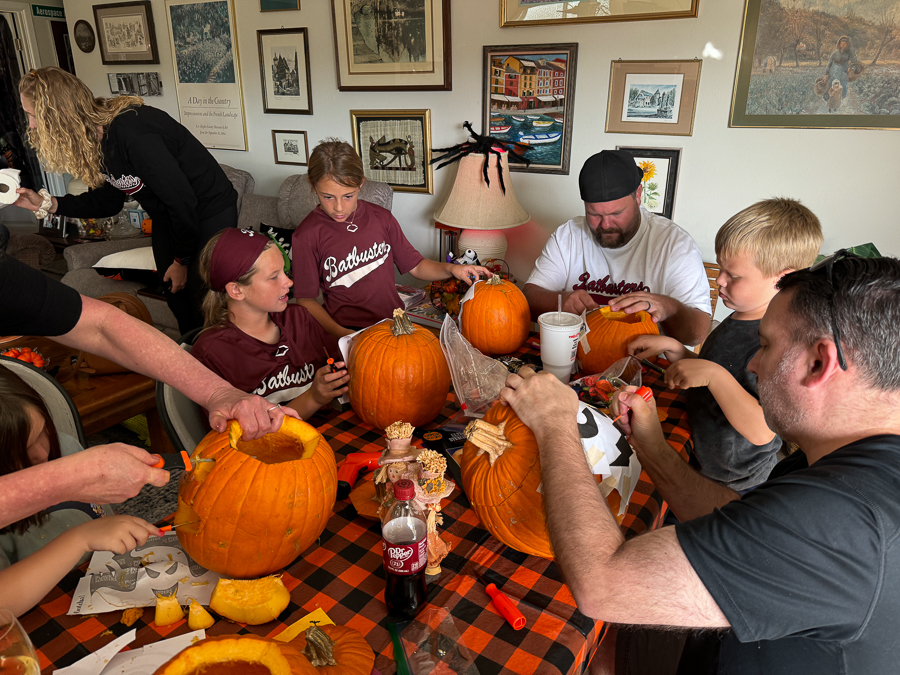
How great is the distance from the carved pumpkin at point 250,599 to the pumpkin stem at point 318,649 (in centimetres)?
15

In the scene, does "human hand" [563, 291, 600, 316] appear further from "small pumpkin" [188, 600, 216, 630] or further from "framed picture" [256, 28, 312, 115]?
"framed picture" [256, 28, 312, 115]

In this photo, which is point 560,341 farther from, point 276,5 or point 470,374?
point 276,5

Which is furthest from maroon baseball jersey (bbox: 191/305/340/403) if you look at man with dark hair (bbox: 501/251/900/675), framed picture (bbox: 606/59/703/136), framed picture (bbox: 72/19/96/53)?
framed picture (bbox: 72/19/96/53)

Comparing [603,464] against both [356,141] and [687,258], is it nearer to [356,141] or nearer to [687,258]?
[687,258]

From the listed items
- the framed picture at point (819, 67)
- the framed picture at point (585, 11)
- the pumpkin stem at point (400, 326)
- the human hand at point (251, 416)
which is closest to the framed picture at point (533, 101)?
the framed picture at point (585, 11)

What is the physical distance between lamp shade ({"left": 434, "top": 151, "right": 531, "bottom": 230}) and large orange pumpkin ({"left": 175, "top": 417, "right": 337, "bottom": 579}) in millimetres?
2491

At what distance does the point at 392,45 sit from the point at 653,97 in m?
1.85

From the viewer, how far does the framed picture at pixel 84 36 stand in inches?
213

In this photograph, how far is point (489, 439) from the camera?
114 cm

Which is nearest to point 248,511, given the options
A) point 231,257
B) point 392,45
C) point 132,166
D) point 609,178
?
point 231,257

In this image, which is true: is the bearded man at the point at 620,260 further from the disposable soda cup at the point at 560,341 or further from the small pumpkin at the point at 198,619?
the small pumpkin at the point at 198,619

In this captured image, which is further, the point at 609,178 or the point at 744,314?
the point at 609,178

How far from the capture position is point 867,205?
8.98 feet

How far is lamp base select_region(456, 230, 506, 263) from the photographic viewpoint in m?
3.50
